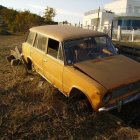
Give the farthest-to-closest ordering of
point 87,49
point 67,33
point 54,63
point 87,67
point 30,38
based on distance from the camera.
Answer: point 30,38 < point 67,33 < point 54,63 < point 87,49 < point 87,67

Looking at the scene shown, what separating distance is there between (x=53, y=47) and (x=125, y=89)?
2.37 metres

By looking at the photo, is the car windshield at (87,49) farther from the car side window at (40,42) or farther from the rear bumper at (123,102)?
the rear bumper at (123,102)

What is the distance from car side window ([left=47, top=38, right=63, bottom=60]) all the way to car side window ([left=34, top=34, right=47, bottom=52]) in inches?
12.9

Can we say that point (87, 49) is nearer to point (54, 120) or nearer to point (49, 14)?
point (54, 120)

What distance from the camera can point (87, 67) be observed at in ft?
20.7

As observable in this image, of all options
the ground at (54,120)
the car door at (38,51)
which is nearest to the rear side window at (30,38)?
the car door at (38,51)

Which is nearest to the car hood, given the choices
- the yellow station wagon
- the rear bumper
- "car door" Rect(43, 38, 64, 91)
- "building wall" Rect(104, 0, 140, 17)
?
the yellow station wagon

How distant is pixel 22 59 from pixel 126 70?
4.90 m

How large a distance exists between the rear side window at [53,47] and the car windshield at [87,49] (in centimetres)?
35

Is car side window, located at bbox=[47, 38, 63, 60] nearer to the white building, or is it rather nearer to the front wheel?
the front wheel

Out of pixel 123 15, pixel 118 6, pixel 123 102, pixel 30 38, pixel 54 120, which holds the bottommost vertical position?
pixel 54 120

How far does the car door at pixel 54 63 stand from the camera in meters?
6.85

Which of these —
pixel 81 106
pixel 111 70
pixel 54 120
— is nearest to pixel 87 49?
pixel 111 70

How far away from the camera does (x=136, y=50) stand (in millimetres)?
9898
